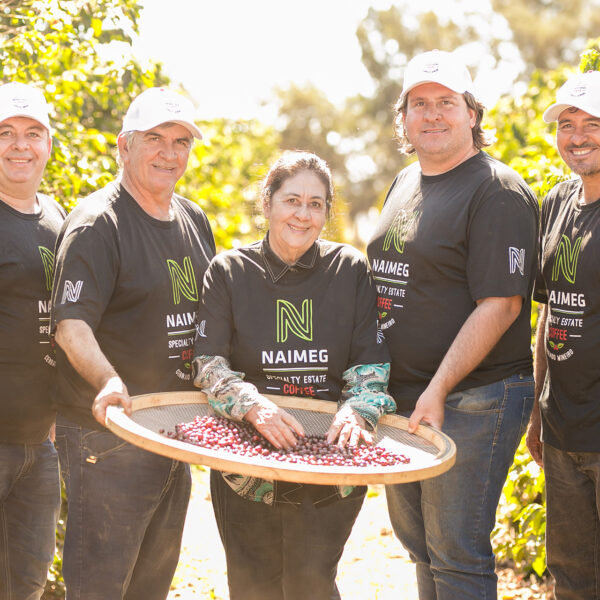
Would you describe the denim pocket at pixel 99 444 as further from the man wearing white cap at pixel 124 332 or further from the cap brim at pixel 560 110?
the cap brim at pixel 560 110

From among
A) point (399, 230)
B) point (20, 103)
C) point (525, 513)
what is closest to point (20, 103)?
point (20, 103)

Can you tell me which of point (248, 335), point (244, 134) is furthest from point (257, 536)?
point (244, 134)

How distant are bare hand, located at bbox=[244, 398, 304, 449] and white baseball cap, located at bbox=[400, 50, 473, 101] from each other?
151cm

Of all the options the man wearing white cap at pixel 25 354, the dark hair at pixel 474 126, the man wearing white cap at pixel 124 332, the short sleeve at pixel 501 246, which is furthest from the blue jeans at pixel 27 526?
the dark hair at pixel 474 126

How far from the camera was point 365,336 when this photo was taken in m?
3.33

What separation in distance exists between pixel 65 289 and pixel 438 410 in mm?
1498

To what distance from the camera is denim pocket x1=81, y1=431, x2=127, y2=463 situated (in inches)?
130

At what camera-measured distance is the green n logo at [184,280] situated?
3.42 metres

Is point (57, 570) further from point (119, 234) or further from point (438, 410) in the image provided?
point (438, 410)

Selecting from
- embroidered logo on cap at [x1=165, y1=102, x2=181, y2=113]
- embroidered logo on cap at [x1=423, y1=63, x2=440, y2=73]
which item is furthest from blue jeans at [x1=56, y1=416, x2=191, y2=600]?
embroidered logo on cap at [x1=423, y1=63, x2=440, y2=73]

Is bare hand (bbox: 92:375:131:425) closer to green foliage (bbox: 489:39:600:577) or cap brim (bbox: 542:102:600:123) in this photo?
cap brim (bbox: 542:102:600:123)

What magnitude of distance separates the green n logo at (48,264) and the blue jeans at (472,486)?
1.73 m

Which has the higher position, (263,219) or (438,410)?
(263,219)

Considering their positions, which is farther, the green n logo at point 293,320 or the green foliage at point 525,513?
the green foliage at point 525,513
